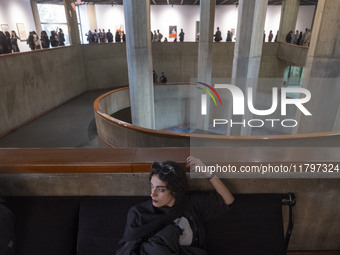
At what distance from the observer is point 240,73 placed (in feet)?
24.4

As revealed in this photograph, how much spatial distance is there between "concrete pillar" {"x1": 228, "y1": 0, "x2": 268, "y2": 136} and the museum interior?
0.03 m

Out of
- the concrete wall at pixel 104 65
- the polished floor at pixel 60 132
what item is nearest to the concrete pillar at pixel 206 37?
the polished floor at pixel 60 132

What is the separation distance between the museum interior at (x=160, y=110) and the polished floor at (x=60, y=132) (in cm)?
4

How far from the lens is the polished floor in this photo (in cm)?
673

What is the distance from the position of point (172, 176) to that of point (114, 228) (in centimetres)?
69

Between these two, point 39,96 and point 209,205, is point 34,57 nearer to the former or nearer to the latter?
point 39,96

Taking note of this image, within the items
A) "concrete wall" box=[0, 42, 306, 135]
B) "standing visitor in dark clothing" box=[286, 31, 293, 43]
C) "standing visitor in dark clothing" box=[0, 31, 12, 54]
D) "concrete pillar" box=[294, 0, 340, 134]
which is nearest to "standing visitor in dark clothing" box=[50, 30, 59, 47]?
"concrete wall" box=[0, 42, 306, 135]

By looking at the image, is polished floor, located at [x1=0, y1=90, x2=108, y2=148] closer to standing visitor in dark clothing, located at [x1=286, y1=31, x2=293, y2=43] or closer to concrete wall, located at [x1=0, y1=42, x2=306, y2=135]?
concrete wall, located at [x1=0, y1=42, x2=306, y2=135]

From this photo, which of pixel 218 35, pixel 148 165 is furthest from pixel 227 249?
pixel 218 35

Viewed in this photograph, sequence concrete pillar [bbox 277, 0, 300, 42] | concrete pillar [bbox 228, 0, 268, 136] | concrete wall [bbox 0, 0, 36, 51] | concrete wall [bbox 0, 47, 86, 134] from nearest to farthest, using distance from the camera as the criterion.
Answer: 1. concrete pillar [bbox 228, 0, 268, 136]
2. concrete wall [bbox 0, 47, 86, 134]
3. concrete wall [bbox 0, 0, 36, 51]
4. concrete pillar [bbox 277, 0, 300, 42]

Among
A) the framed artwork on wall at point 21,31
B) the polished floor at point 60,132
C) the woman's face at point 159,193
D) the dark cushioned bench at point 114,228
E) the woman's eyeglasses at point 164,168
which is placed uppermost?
the framed artwork on wall at point 21,31

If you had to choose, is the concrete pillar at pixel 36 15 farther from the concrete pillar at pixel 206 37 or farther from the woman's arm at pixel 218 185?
the woman's arm at pixel 218 185

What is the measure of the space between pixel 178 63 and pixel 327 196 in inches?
530

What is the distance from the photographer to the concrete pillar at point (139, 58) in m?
6.21
